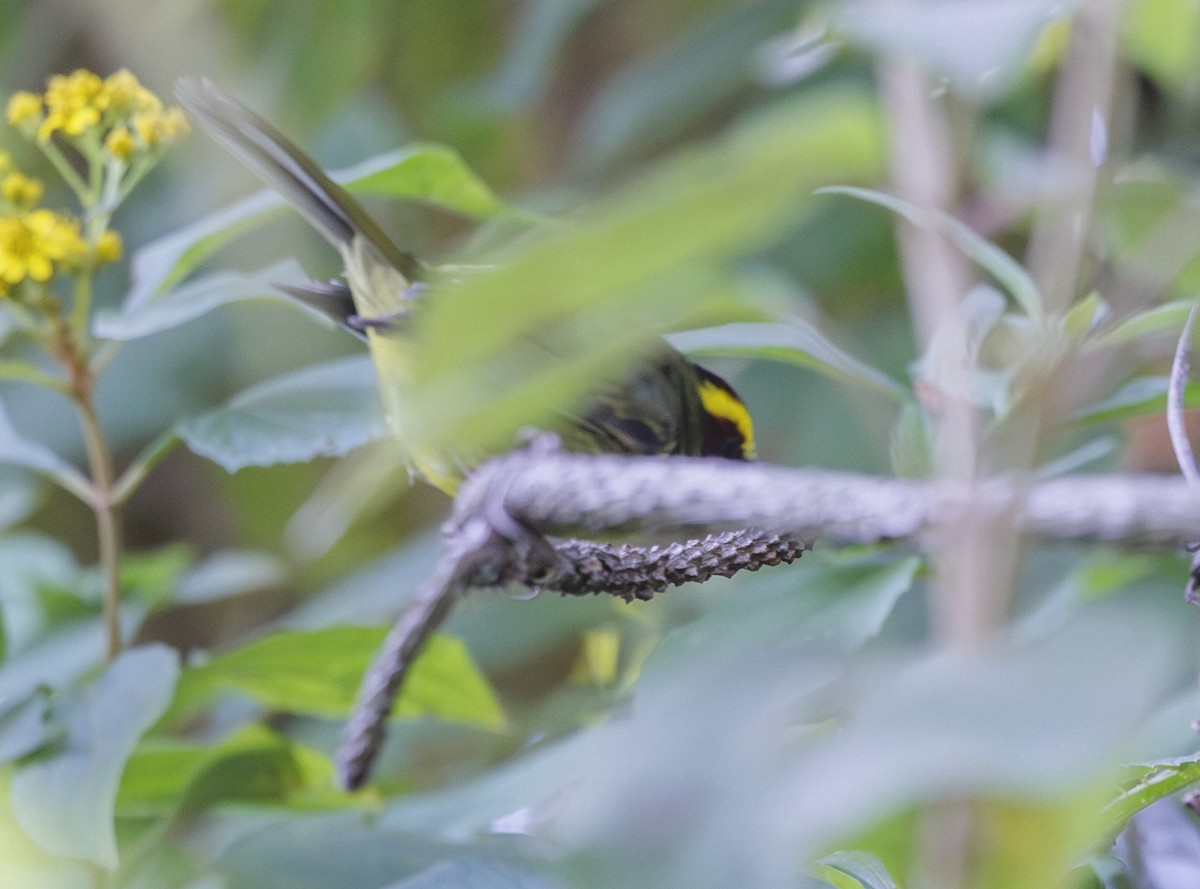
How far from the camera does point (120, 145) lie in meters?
0.79

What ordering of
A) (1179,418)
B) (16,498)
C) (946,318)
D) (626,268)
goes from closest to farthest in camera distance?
(626,268) < (946,318) < (1179,418) < (16,498)

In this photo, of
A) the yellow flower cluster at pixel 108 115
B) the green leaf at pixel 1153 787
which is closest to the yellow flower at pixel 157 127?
the yellow flower cluster at pixel 108 115

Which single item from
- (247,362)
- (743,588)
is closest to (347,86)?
(247,362)

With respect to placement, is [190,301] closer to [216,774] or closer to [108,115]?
[108,115]

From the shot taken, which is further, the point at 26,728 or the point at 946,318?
the point at 26,728

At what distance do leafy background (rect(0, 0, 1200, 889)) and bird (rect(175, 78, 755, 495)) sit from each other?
4 centimetres

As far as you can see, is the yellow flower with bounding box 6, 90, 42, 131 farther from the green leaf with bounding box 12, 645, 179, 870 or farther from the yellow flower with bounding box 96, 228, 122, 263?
the green leaf with bounding box 12, 645, 179, 870

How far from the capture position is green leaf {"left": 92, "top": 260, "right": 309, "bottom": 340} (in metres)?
0.74

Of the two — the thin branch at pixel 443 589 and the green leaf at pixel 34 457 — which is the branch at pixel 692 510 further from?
the green leaf at pixel 34 457

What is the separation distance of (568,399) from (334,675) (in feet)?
2.01

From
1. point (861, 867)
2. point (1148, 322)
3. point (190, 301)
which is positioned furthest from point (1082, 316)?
point (190, 301)

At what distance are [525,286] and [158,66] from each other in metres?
1.74

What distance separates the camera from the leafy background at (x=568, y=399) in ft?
0.79

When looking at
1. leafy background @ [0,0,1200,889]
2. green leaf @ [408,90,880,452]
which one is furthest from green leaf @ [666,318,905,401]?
green leaf @ [408,90,880,452]
